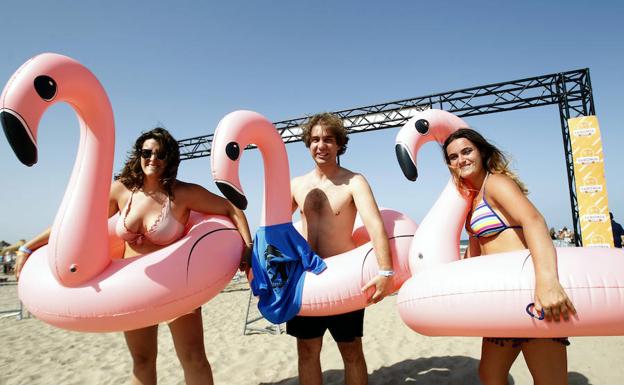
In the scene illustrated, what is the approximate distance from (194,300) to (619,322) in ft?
5.92

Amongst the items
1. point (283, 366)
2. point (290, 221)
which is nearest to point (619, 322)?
point (290, 221)

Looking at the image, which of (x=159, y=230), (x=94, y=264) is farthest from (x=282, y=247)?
(x=94, y=264)

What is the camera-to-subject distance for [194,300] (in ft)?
6.22

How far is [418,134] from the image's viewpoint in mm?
2123

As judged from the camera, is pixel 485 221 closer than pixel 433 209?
Yes

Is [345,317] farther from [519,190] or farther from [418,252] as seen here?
[519,190]

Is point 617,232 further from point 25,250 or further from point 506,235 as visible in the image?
point 25,250

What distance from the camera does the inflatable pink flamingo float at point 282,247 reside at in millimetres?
1888

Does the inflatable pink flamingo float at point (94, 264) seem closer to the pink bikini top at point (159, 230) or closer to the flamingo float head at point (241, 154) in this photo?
the pink bikini top at point (159, 230)

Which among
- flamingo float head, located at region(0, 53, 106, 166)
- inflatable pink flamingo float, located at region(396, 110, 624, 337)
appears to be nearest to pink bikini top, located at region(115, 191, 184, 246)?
flamingo float head, located at region(0, 53, 106, 166)

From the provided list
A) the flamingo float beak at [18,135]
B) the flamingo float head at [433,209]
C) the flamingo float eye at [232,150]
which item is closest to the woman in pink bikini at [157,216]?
the flamingo float eye at [232,150]

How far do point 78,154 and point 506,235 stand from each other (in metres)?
2.15

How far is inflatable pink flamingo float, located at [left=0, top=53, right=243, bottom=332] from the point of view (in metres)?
1.77

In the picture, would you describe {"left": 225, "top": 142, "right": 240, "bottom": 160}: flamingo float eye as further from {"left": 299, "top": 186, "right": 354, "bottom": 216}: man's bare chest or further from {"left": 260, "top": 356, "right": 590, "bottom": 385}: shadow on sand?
{"left": 260, "top": 356, "right": 590, "bottom": 385}: shadow on sand
